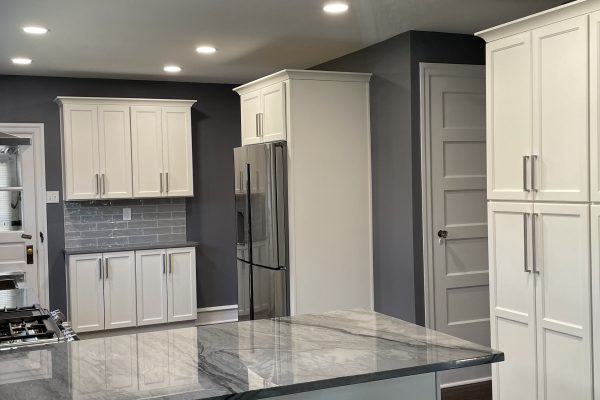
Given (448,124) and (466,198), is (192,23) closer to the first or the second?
(448,124)

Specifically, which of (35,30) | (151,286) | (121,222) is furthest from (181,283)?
(35,30)

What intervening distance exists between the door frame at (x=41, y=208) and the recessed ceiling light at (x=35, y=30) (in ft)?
6.22

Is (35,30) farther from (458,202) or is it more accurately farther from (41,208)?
(458,202)

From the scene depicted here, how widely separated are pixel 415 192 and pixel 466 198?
0.43 meters

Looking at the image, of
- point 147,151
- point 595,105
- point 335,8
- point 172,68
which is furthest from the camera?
point 147,151

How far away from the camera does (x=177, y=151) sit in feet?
20.8

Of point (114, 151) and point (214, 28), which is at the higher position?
point (214, 28)

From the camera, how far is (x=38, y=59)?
5266 millimetres

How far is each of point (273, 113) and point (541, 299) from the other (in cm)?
248

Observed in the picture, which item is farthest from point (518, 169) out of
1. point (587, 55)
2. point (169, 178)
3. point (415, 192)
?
point (169, 178)

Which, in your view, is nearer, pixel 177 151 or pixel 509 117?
pixel 509 117

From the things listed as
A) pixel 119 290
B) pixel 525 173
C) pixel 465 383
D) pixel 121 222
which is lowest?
pixel 465 383

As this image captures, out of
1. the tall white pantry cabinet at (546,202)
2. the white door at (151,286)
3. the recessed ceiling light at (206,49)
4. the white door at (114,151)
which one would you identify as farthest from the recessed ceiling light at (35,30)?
the tall white pantry cabinet at (546,202)

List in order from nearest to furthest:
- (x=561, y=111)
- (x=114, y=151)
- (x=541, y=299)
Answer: (x=561, y=111) → (x=541, y=299) → (x=114, y=151)
